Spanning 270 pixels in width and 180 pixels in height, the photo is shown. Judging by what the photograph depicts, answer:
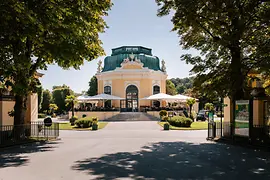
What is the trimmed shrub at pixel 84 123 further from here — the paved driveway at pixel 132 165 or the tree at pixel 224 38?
the paved driveway at pixel 132 165

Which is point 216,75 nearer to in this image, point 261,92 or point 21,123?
point 261,92

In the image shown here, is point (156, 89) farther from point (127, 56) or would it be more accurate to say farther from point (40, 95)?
point (40, 95)

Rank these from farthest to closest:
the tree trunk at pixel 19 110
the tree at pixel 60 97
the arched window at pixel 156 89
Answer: the tree at pixel 60 97 < the arched window at pixel 156 89 < the tree trunk at pixel 19 110

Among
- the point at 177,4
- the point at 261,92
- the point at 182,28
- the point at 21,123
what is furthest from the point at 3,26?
the point at 261,92

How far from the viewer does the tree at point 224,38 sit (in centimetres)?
1434

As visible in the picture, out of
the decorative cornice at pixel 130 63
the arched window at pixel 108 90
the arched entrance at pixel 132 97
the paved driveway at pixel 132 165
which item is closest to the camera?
the paved driveway at pixel 132 165

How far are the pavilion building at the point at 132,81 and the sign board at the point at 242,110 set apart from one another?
33.1 metres

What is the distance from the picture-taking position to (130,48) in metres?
54.2

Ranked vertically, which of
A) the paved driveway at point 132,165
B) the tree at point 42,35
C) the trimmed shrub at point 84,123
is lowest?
the trimmed shrub at point 84,123

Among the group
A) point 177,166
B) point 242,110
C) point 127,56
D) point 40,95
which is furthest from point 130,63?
point 177,166

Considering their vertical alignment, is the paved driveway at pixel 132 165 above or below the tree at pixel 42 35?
below

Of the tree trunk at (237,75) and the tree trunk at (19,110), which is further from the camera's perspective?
the tree trunk at (19,110)

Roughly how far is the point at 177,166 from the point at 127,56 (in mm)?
44187

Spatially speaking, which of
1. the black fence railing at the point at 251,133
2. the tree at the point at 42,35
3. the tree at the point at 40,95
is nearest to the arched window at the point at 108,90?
the tree at the point at 40,95
